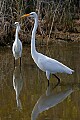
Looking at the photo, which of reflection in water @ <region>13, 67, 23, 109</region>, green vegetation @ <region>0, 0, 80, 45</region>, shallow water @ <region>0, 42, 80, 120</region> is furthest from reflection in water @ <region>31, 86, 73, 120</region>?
green vegetation @ <region>0, 0, 80, 45</region>

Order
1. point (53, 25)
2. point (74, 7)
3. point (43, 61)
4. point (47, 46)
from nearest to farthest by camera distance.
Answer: point (43, 61)
point (47, 46)
point (53, 25)
point (74, 7)

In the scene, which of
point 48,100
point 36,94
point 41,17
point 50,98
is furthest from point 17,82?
point 41,17

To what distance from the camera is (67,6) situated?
18.7 m

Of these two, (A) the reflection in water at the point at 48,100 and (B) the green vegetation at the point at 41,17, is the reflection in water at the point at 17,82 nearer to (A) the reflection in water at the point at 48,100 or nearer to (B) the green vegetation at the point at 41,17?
(A) the reflection in water at the point at 48,100

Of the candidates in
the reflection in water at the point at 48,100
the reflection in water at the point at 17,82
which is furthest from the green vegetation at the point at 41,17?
the reflection in water at the point at 48,100

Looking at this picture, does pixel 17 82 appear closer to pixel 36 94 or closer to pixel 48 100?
pixel 36 94

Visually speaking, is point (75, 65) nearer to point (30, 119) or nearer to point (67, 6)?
point (30, 119)

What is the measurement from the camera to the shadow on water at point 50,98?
7874 mm

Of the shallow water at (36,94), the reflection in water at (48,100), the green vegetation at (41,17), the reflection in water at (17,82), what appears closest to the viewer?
the shallow water at (36,94)

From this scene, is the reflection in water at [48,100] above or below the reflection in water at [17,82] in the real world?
above

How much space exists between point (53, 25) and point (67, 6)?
1567 mm

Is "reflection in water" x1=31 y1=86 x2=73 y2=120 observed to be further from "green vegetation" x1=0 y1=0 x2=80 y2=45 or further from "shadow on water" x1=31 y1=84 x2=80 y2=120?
"green vegetation" x1=0 y1=0 x2=80 y2=45

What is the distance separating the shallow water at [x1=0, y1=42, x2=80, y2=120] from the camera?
762 centimetres

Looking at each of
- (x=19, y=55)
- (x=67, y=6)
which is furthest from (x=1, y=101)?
(x=67, y=6)
